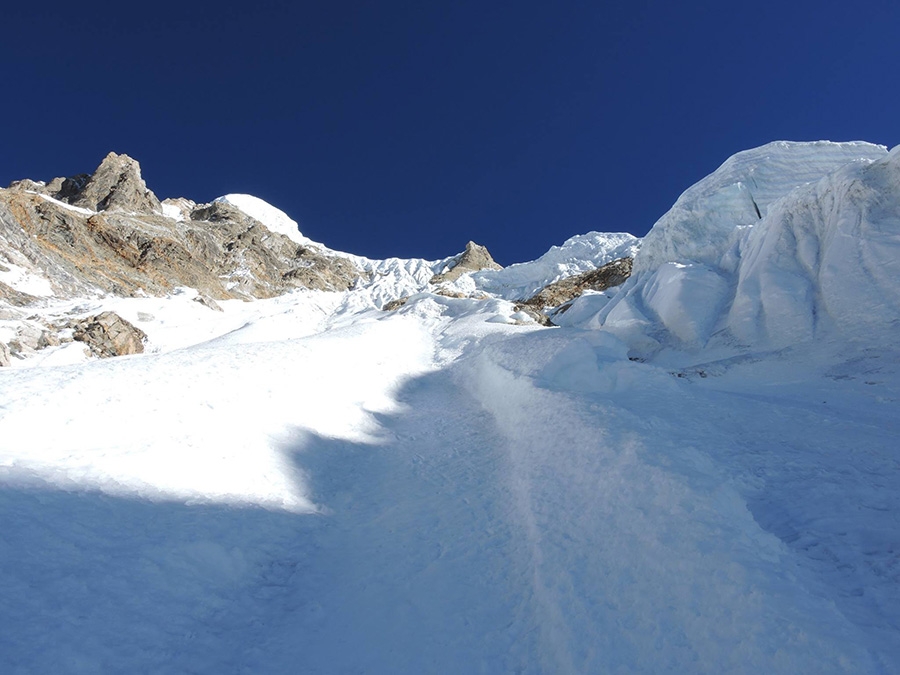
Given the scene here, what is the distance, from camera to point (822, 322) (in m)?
12.9

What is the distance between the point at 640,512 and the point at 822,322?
11940mm

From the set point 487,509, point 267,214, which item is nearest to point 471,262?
point 267,214

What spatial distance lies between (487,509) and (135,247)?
64.1 m

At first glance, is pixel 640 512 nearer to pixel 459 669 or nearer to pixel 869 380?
pixel 459 669

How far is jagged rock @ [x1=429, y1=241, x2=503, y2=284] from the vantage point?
350 feet

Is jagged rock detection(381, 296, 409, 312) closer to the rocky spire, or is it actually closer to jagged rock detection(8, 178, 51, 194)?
the rocky spire

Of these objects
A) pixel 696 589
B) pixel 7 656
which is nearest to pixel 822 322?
pixel 696 589

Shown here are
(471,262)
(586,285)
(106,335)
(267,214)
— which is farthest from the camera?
(267,214)

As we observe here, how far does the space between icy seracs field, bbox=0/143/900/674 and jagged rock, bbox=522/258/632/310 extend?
30896 mm

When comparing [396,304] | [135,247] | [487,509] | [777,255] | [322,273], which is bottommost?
[487,509]

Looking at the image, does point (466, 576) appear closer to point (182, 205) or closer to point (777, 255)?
point (777, 255)

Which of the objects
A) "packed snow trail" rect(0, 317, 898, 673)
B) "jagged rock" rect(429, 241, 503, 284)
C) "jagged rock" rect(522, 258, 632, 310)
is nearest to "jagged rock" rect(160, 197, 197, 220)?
"jagged rock" rect(429, 241, 503, 284)

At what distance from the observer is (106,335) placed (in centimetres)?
2708

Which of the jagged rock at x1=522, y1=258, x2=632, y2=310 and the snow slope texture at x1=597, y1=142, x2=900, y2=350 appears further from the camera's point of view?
the jagged rock at x1=522, y1=258, x2=632, y2=310
